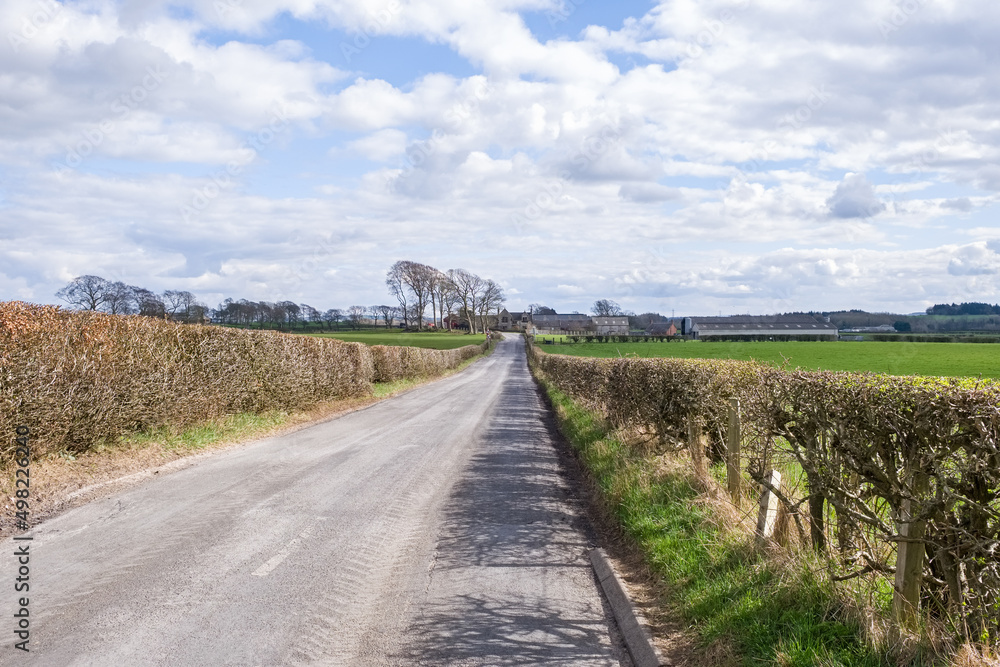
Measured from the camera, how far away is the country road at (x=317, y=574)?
180 inches

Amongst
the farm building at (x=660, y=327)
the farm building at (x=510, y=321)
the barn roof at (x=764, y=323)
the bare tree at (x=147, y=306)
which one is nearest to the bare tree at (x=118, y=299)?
the bare tree at (x=147, y=306)

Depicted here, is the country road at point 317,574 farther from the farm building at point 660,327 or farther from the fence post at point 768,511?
the farm building at point 660,327

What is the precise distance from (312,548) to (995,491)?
18.7 ft

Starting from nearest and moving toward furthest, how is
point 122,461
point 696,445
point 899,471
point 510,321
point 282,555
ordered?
point 899,471, point 282,555, point 696,445, point 122,461, point 510,321

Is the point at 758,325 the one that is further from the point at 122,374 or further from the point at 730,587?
the point at 730,587

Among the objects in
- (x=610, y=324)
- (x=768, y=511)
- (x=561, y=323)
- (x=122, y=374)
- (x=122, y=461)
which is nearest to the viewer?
(x=768, y=511)

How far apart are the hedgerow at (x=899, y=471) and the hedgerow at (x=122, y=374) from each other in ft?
30.6

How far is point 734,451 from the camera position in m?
7.18

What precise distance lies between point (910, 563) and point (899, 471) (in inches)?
20.7

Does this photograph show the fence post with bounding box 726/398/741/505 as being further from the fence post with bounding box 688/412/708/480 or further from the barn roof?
the barn roof

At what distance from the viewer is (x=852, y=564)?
4629 mm

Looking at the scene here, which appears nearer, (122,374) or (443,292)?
(122,374)

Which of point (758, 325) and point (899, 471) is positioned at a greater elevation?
point (758, 325)

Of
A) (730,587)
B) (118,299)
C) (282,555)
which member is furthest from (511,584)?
(118,299)
